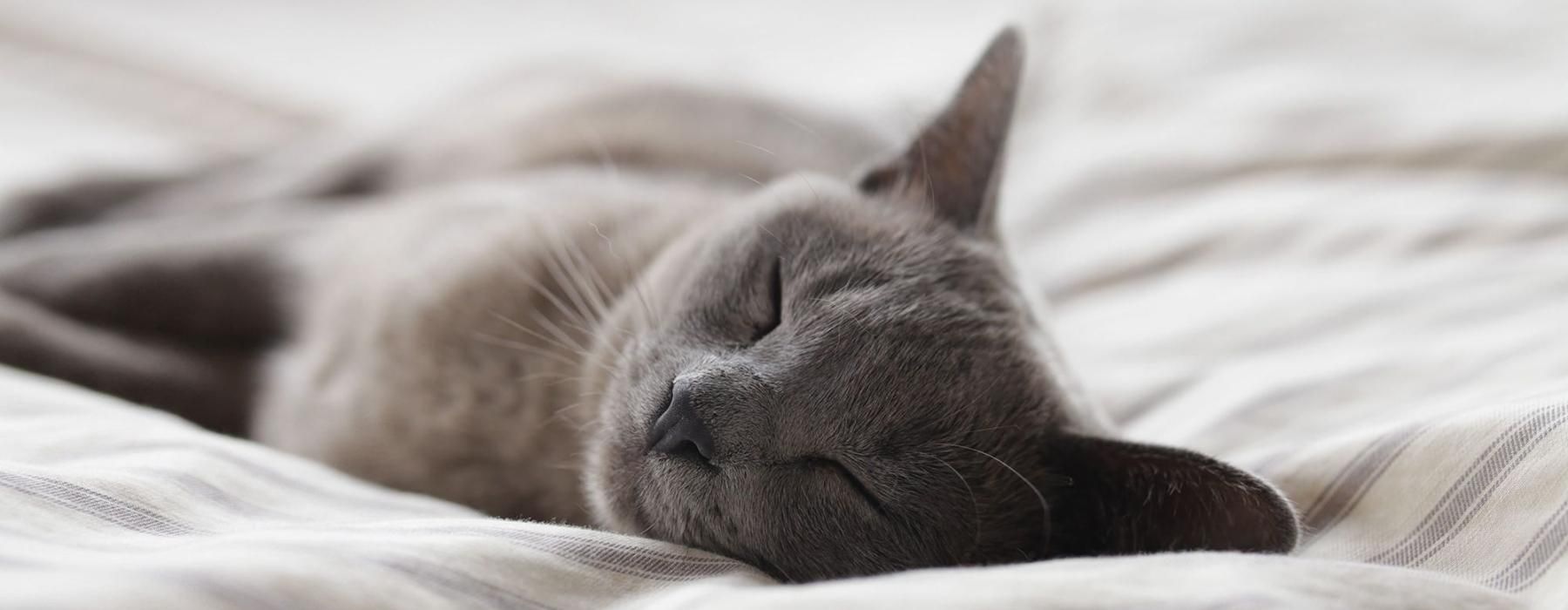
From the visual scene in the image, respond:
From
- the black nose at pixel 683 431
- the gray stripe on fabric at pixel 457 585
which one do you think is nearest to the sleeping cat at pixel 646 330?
the black nose at pixel 683 431

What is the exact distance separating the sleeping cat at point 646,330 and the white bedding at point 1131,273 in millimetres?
116

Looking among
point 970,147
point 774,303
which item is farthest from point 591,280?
point 970,147

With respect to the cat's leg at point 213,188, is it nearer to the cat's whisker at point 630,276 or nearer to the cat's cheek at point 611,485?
the cat's whisker at point 630,276

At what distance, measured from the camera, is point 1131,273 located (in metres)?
1.53

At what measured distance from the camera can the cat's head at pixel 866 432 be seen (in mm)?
851

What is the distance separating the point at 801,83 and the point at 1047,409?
1479mm

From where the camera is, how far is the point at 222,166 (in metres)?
1.92

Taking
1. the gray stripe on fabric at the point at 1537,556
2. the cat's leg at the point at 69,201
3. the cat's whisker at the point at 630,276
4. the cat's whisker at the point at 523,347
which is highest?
the cat's leg at the point at 69,201

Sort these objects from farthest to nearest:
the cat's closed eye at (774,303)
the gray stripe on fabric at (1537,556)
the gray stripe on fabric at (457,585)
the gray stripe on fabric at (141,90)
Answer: the gray stripe on fabric at (141,90) < the cat's closed eye at (774,303) < the gray stripe on fabric at (1537,556) < the gray stripe on fabric at (457,585)

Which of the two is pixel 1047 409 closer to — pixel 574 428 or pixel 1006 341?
pixel 1006 341

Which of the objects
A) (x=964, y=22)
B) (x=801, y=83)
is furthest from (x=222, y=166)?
(x=964, y=22)

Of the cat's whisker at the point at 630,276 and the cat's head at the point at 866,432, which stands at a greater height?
the cat's whisker at the point at 630,276

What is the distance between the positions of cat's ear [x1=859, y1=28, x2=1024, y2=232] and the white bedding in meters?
0.25

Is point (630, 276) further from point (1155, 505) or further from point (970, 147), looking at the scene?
point (1155, 505)
